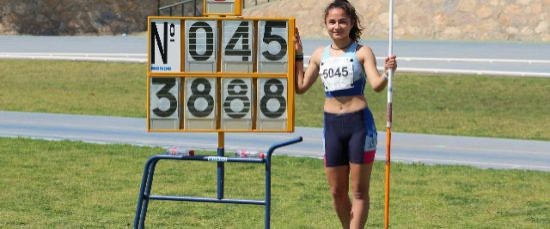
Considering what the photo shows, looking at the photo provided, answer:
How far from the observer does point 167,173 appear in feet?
53.7

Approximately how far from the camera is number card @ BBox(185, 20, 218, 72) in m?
10.8

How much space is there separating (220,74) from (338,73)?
3.44ft

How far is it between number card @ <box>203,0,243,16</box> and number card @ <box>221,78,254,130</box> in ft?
1.66

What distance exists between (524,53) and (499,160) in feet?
57.1

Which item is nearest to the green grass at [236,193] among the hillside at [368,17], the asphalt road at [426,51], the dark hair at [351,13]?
the dark hair at [351,13]

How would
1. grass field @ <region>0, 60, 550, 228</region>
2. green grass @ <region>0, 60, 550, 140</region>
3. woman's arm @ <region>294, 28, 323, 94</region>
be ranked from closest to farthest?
woman's arm @ <region>294, 28, 323, 94</region> < grass field @ <region>0, 60, 550, 228</region> < green grass @ <region>0, 60, 550, 140</region>

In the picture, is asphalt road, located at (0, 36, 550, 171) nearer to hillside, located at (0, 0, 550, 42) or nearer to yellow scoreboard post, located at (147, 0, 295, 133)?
yellow scoreboard post, located at (147, 0, 295, 133)

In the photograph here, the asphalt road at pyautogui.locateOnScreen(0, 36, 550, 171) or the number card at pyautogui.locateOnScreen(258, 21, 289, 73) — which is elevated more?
the number card at pyautogui.locateOnScreen(258, 21, 289, 73)

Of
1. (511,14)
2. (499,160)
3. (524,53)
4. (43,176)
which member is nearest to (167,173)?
(43,176)

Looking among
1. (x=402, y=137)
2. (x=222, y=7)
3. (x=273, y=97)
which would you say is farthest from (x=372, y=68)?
(x=402, y=137)

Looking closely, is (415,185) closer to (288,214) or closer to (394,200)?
(394,200)

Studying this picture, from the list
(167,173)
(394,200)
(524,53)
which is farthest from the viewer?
(524,53)

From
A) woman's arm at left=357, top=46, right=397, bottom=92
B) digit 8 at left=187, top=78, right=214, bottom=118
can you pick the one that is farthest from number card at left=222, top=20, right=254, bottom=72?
woman's arm at left=357, top=46, right=397, bottom=92

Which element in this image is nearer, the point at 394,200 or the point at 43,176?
the point at 394,200
